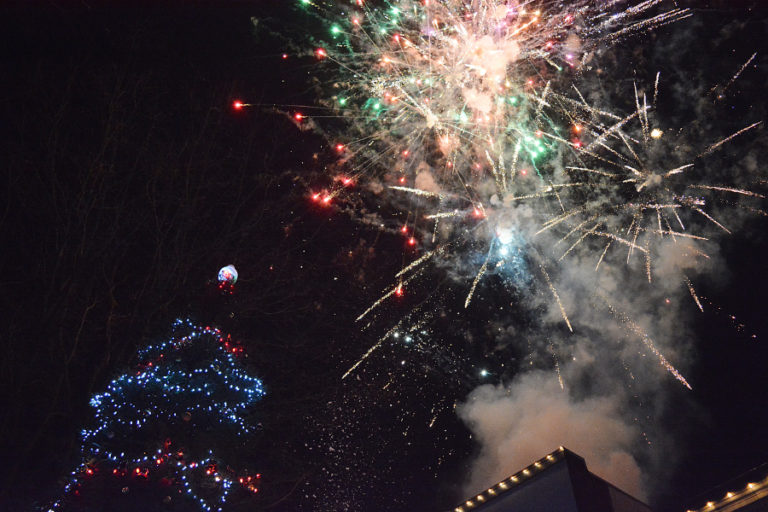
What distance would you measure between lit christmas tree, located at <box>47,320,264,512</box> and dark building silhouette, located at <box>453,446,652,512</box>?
505 centimetres

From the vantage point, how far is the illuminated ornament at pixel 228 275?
870 centimetres

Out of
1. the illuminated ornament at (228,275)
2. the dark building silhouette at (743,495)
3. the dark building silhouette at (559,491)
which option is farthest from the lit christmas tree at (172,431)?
the dark building silhouette at (743,495)

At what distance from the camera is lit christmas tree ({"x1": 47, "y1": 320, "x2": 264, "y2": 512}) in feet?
26.1

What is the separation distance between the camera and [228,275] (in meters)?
8.73

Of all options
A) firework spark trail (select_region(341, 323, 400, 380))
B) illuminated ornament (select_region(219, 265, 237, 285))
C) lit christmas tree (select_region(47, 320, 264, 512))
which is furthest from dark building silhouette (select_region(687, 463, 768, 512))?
illuminated ornament (select_region(219, 265, 237, 285))

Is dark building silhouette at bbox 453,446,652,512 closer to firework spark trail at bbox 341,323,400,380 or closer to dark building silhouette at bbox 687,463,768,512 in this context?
dark building silhouette at bbox 687,463,768,512

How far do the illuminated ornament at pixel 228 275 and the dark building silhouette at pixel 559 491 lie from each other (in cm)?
629

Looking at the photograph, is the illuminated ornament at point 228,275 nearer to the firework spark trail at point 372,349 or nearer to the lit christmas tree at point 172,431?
the lit christmas tree at point 172,431

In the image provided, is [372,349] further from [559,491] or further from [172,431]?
[559,491]

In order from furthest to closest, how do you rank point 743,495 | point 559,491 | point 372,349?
1. point 372,349
2. point 743,495
3. point 559,491

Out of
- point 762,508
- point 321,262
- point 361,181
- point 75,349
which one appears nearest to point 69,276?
point 75,349

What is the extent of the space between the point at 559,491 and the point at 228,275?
6749 mm

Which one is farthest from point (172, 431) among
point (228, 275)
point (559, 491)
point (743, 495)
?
point (743, 495)

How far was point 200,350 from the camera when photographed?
8.76 metres
